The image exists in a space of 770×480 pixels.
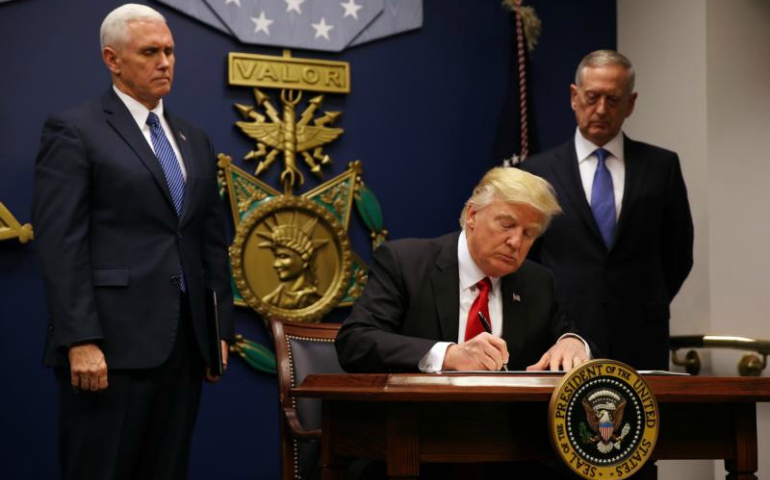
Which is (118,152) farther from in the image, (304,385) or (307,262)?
(307,262)

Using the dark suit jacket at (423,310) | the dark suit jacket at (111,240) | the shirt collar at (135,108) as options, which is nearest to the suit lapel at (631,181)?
the dark suit jacket at (423,310)

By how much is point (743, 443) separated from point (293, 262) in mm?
2759

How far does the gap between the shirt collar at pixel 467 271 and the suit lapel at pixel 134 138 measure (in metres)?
0.93

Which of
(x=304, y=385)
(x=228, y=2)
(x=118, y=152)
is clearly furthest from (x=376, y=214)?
(x=304, y=385)

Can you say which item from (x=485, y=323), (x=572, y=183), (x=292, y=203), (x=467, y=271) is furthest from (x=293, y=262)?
(x=485, y=323)

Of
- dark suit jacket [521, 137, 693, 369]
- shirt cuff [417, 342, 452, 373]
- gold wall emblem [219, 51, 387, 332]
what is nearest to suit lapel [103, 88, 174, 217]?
shirt cuff [417, 342, 452, 373]

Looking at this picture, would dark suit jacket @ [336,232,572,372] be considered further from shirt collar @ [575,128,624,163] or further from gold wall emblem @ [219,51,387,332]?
gold wall emblem @ [219,51,387,332]

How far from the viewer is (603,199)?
14.2ft

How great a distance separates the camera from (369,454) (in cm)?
243

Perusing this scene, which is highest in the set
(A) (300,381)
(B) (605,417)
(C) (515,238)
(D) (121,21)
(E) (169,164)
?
(D) (121,21)

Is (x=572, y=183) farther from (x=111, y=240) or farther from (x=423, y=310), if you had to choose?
(x=111, y=240)

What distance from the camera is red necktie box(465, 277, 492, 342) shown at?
124 inches

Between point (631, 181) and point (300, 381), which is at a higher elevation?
point (631, 181)

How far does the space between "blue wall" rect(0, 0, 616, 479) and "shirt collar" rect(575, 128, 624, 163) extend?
1046 mm
